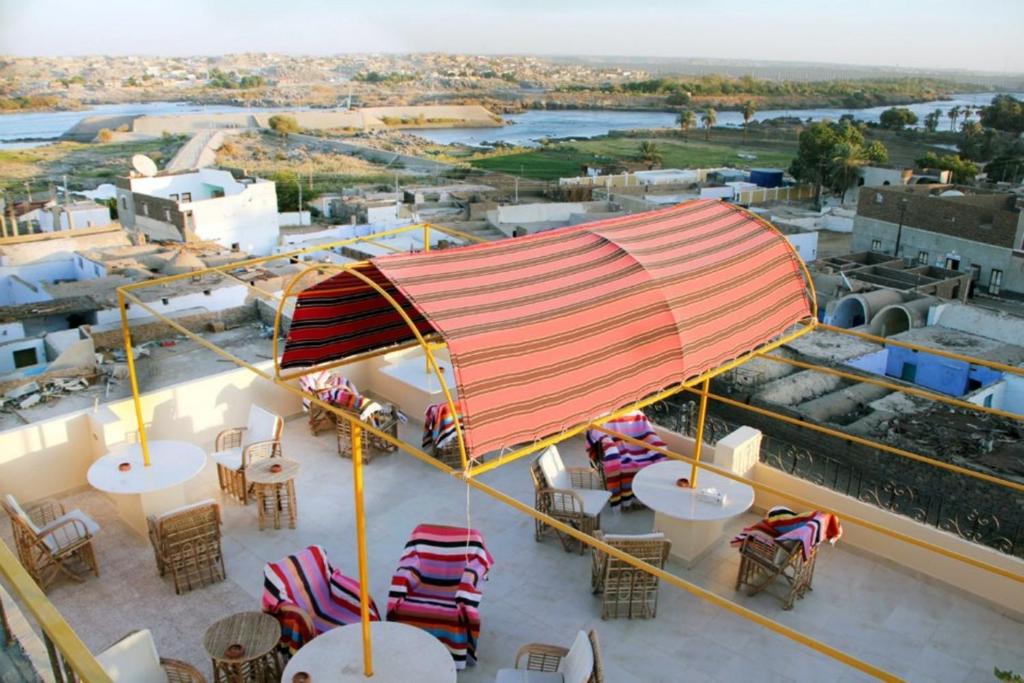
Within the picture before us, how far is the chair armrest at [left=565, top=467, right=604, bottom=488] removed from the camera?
826 cm

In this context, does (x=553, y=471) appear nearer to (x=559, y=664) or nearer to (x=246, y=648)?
(x=559, y=664)

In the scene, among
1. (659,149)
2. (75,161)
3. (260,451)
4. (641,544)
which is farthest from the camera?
(659,149)

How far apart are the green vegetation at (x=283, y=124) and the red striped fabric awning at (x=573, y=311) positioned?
314 feet

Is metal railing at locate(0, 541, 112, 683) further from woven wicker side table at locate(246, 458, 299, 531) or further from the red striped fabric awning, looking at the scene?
woven wicker side table at locate(246, 458, 299, 531)

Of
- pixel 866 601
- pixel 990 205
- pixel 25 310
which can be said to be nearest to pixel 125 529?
pixel 866 601

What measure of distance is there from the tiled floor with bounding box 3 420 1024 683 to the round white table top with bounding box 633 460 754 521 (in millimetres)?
615

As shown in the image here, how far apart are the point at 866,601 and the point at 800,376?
13.3 meters

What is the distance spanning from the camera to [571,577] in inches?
279

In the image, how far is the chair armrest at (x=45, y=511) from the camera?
7660mm

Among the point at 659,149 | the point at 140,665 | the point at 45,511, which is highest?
the point at 140,665

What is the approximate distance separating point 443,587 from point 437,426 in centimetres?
332

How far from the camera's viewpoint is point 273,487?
25.2 feet

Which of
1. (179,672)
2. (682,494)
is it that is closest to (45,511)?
(179,672)

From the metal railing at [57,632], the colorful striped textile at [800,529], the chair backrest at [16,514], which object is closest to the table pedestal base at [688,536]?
the colorful striped textile at [800,529]
